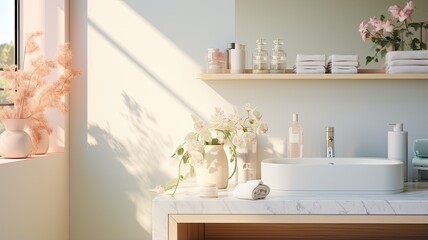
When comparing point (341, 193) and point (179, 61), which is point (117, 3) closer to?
point (179, 61)

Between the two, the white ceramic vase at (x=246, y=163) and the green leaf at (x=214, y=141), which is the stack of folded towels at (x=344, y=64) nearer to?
the white ceramic vase at (x=246, y=163)

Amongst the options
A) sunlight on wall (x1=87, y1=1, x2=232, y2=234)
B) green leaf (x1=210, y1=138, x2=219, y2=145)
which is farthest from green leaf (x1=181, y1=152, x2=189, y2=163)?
sunlight on wall (x1=87, y1=1, x2=232, y2=234)

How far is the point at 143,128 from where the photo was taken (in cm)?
291

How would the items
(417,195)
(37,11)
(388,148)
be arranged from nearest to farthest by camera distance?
1. (417,195)
2. (388,148)
3. (37,11)

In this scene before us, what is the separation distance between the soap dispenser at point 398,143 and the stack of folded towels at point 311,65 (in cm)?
43

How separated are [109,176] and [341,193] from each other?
116cm

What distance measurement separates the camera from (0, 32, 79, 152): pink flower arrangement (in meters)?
2.58

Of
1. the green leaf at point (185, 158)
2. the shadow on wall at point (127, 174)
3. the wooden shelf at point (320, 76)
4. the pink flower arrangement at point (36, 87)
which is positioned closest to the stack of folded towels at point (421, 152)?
the wooden shelf at point (320, 76)

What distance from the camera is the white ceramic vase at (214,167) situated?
2.56 meters

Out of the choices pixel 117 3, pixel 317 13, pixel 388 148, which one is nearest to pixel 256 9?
pixel 317 13

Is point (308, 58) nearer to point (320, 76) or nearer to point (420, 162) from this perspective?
point (320, 76)

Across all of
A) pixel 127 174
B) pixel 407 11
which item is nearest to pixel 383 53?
pixel 407 11

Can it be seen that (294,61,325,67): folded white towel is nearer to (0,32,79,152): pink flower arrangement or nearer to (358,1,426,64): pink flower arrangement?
(358,1,426,64): pink flower arrangement

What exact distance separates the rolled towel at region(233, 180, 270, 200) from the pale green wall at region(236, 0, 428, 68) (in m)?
0.72
